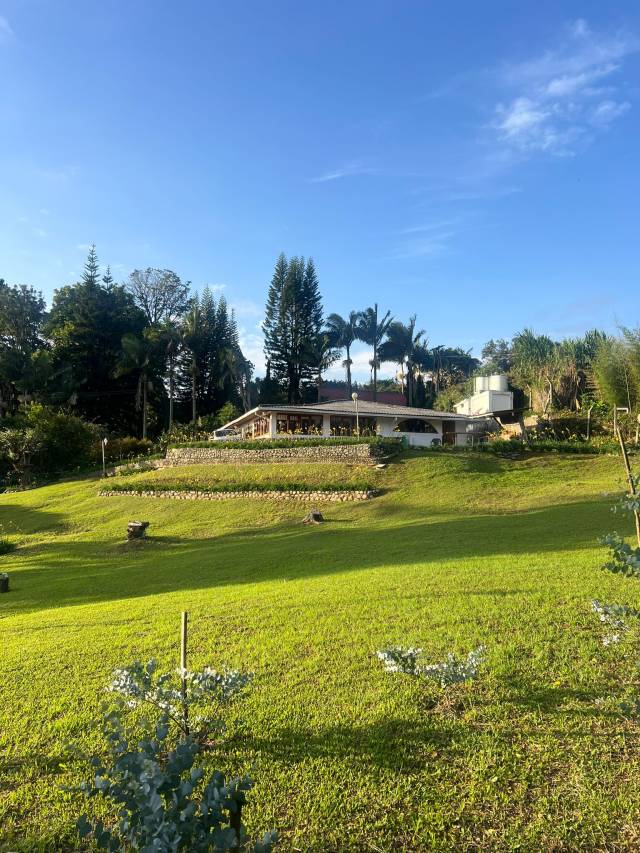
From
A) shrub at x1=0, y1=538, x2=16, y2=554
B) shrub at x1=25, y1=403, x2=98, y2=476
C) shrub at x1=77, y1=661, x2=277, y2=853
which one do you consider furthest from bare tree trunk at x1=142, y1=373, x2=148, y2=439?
shrub at x1=77, y1=661, x2=277, y2=853

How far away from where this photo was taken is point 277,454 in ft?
81.9

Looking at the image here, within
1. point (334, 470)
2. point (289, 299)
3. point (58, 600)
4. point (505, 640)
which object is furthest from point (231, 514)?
point (289, 299)

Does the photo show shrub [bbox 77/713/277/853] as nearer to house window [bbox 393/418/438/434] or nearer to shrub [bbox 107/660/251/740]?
shrub [bbox 107/660/251/740]

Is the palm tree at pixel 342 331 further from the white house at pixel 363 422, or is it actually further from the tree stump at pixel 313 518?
the tree stump at pixel 313 518

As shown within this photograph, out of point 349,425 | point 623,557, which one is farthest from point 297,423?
point 623,557

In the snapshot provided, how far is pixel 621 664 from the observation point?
4051mm

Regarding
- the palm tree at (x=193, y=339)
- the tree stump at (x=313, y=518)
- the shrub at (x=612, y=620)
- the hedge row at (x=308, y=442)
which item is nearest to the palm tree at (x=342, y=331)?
the palm tree at (x=193, y=339)

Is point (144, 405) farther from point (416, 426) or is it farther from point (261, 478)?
point (261, 478)

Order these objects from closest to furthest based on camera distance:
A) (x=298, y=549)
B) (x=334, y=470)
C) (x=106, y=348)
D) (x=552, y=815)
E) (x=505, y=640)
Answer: (x=552, y=815) < (x=505, y=640) < (x=298, y=549) < (x=334, y=470) < (x=106, y=348)

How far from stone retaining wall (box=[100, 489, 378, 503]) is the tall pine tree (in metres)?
26.7

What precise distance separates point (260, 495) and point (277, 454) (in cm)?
476

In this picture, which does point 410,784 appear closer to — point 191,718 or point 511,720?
point 511,720

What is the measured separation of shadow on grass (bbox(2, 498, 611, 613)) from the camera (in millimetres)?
9242

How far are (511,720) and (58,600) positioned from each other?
8.43 metres
